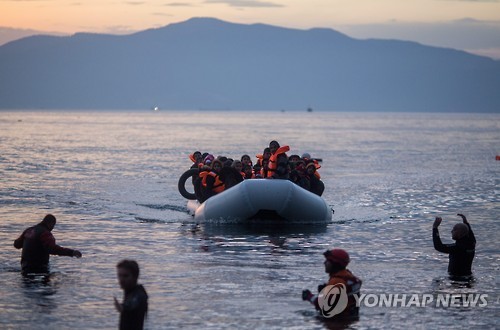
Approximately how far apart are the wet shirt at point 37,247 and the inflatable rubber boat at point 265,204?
276 inches

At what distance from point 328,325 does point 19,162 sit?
38.5 metres

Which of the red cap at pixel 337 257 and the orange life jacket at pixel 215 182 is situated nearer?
the red cap at pixel 337 257

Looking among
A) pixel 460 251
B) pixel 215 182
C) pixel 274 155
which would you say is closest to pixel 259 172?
pixel 215 182

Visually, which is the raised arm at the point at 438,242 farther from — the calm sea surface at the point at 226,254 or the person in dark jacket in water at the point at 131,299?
the person in dark jacket in water at the point at 131,299

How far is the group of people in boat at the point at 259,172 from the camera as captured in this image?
77.2ft

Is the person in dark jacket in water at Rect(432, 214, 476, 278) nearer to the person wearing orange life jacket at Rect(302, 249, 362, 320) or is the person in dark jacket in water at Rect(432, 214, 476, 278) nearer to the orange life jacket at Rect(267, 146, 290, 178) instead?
the person wearing orange life jacket at Rect(302, 249, 362, 320)

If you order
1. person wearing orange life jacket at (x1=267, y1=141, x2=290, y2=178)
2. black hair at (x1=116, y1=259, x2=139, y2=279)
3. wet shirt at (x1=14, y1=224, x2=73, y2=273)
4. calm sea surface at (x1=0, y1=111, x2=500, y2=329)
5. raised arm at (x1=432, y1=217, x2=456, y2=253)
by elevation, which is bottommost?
calm sea surface at (x1=0, y1=111, x2=500, y2=329)

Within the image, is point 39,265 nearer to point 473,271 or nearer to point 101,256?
point 101,256

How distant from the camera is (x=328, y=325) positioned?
1315 cm

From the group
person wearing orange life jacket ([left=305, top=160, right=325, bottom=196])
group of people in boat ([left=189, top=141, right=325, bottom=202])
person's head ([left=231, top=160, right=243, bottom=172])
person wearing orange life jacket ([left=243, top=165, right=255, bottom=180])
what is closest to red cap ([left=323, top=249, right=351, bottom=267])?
group of people in boat ([left=189, top=141, right=325, bottom=202])

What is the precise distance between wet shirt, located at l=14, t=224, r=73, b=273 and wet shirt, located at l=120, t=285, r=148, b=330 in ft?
15.5

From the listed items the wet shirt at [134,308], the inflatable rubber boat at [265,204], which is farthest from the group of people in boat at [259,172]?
the wet shirt at [134,308]

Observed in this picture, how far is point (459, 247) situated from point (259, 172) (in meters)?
10.1

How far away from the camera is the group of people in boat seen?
23531 millimetres
